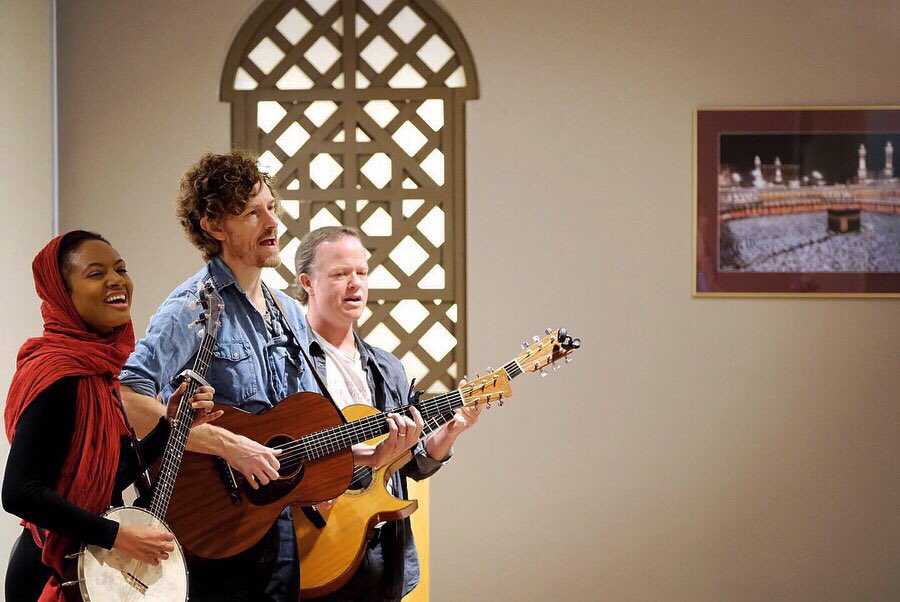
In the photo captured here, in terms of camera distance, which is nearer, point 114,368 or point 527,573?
point 114,368

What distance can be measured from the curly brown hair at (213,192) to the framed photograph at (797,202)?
86.6 inches

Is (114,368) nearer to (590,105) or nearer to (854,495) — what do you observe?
(590,105)

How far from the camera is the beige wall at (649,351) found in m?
3.63

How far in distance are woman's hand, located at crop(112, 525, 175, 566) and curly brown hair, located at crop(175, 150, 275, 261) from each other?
66 cm

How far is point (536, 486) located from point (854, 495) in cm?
126

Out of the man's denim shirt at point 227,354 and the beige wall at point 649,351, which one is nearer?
the man's denim shirt at point 227,354

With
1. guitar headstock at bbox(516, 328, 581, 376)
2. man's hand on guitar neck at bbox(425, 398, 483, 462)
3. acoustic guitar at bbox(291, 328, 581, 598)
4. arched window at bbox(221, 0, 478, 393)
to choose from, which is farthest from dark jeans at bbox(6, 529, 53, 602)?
arched window at bbox(221, 0, 478, 393)

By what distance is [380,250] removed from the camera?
3691 mm

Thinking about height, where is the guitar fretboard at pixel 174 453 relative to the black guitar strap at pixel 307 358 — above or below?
below

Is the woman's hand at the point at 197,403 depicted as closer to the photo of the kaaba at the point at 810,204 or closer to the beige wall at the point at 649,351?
the beige wall at the point at 649,351

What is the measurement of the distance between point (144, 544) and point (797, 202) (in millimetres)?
2943

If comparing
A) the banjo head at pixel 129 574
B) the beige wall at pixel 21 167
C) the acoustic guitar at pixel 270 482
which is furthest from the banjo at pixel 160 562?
the beige wall at pixel 21 167

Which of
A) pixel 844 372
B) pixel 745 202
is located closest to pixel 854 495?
pixel 844 372

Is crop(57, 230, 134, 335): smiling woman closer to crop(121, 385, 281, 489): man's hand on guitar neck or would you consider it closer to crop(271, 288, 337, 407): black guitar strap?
crop(121, 385, 281, 489): man's hand on guitar neck
